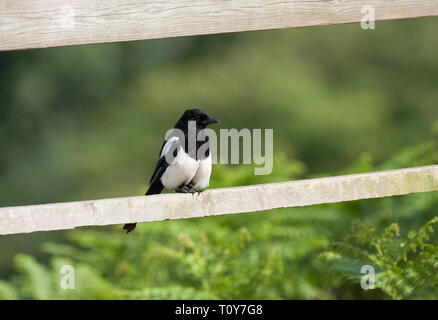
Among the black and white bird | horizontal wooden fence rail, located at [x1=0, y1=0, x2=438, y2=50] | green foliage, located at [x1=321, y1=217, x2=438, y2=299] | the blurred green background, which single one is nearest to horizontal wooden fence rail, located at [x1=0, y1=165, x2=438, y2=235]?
green foliage, located at [x1=321, y1=217, x2=438, y2=299]

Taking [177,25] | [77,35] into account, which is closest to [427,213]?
[177,25]

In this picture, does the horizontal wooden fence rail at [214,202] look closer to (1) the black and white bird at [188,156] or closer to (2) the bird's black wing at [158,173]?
(1) the black and white bird at [188,156]

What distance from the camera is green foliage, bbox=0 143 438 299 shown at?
2.95m

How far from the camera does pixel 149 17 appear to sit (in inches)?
94.4

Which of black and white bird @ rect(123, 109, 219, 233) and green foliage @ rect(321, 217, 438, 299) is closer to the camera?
green foliage @ rect(321, 217, 438, 299)

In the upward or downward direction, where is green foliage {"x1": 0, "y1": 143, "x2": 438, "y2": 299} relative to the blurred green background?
downward

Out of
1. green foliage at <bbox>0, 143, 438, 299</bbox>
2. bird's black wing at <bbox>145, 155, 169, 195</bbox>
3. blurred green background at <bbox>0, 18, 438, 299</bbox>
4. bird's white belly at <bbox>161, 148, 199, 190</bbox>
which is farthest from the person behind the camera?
blurred green background at <bbox>0, 18, 438, 299</bbox>

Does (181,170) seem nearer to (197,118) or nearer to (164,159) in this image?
(164,159)

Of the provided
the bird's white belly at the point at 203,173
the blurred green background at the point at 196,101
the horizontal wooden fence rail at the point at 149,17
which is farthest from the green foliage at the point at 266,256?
the blurred green background at the point at 196,101

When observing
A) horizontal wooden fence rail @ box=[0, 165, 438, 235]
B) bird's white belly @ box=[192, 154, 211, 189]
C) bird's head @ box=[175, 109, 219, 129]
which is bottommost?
horizontal wooden fence rail @ box=[0, 165, 438, 235]

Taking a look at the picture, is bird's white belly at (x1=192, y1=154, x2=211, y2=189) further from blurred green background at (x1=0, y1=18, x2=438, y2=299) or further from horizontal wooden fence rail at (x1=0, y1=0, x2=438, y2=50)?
blurred green background at (x1=0, y1=18, x2=438, y2=299)

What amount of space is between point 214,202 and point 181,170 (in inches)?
37.1

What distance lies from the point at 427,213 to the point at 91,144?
9485 mm

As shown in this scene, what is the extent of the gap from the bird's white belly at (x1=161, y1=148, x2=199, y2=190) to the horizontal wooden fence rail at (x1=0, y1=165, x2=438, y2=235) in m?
0.91
